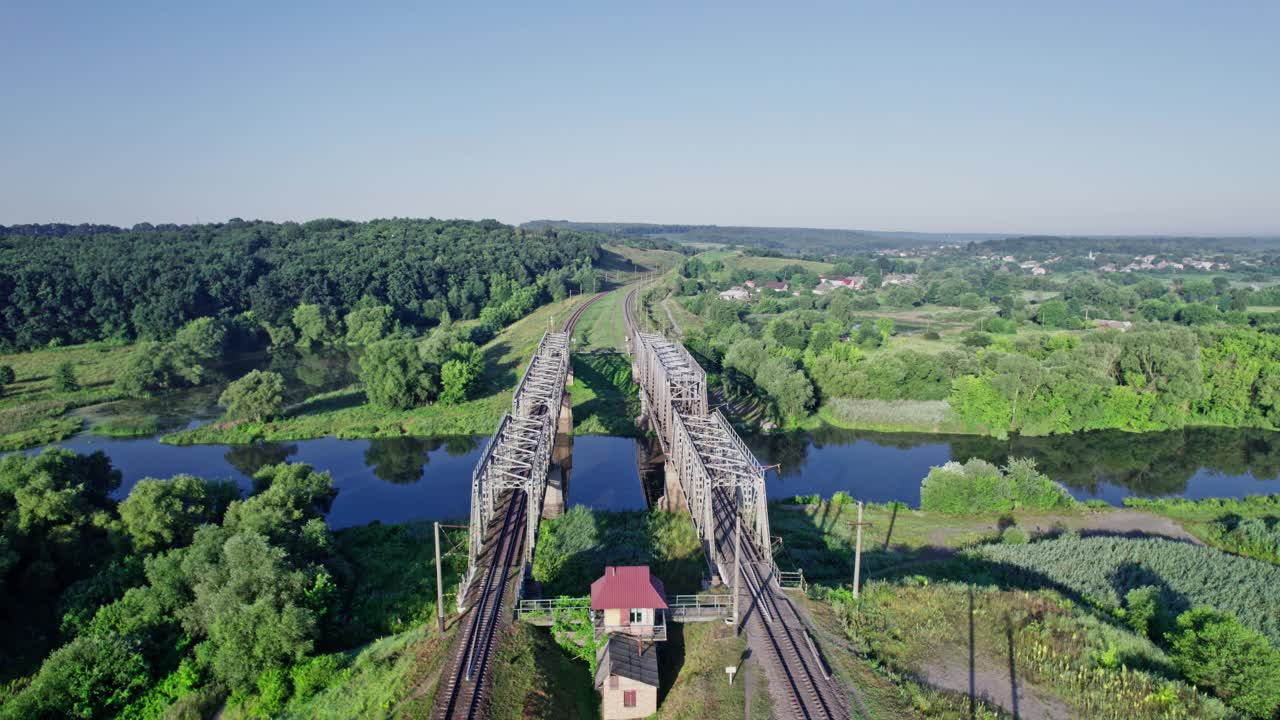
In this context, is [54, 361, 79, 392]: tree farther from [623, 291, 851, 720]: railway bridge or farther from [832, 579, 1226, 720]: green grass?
[832, 579, 1226, 720]: green grass

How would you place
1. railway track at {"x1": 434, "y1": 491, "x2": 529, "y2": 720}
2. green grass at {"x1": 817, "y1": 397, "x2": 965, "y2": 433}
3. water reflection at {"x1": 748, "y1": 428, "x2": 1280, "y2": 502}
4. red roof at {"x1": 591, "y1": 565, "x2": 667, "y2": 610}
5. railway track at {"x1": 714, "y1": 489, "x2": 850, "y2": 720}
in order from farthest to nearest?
green grass at {"x1": 817, "y1": 397, "x2": 965, "y2": 433}
water reflection at {"x1": 748, "y1": 428, "x2": 1280, "y2": 502}
red roof at {"x1": 591, "y1": 565, "x2": 667, "y2": 610}
railway track at {"x1": 714, "y1": 489, "x2": 850, "y2": 720}
railway track at {"x1": 434, "y1": 491, "x2": 529, "y2": 720}

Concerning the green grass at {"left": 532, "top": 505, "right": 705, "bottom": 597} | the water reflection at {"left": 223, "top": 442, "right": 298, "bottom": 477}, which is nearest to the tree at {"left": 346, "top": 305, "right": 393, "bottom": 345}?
the water reflection at {"left": 223, "top": 442, "right": 298, "bottom": 477}

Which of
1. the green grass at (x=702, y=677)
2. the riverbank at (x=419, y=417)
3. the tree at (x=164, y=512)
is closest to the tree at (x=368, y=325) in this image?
the riverbank at (x=419, y=417)

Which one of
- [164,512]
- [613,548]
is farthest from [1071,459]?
[164,512]

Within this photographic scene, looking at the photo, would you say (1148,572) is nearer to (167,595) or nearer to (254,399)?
(167,595)

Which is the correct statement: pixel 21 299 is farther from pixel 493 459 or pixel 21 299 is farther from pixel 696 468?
pixel 696 468

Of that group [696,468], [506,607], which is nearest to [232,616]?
[506,607]

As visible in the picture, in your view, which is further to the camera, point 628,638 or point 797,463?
point 797,463
